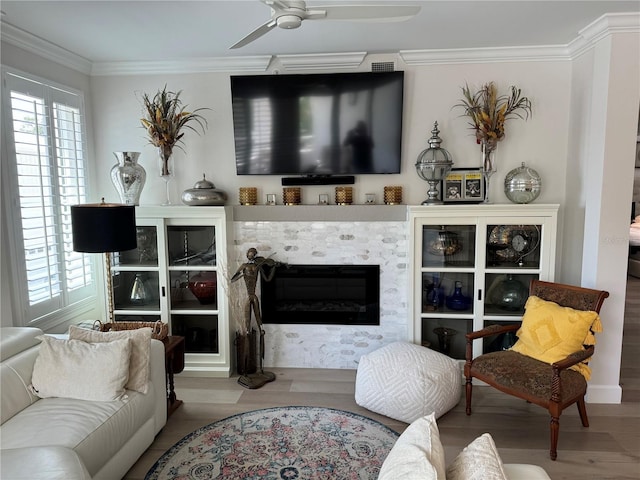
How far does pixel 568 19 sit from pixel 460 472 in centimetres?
297

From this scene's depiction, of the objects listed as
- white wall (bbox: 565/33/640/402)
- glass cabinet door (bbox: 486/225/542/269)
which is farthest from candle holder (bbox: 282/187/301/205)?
white wall (bbox: 565/33/640/402)

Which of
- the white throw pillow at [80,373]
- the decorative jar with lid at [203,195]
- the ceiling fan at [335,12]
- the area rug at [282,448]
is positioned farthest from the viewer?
the decorative jar with lid at [203,195]

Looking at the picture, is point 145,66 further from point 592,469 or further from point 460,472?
point 592,469

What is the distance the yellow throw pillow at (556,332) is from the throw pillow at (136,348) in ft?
8.12

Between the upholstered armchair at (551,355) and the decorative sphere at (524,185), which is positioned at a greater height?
the decorative sphere at (524,185)

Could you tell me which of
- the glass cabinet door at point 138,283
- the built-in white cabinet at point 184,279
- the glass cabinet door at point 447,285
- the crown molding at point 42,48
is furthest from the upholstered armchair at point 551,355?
the crown molding at point 42,48

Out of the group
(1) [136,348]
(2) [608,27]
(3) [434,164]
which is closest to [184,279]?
(1) [136,348]

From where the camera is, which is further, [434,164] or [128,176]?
[128,176]

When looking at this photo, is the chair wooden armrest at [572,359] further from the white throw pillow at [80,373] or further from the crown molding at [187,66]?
the crown molding at [187,66]

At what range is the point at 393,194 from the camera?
369cm

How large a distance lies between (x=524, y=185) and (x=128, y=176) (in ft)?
10.6

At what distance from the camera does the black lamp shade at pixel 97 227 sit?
8.96 feet

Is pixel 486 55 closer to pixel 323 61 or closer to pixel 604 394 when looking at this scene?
pixel 323 61

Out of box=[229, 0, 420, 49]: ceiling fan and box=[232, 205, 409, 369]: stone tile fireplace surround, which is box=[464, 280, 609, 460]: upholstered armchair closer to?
box=[232, 205, 409, 369]: stone tile fireplace surround
